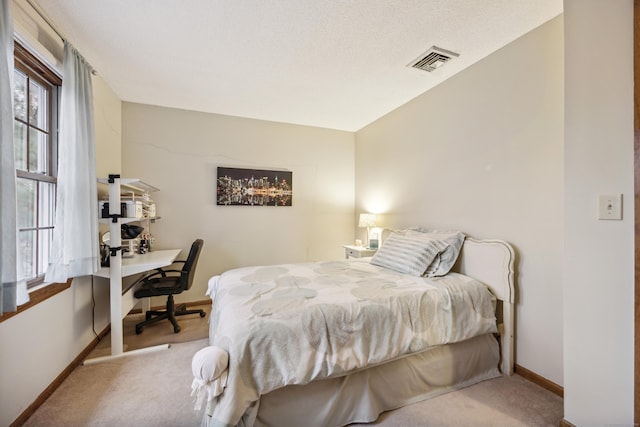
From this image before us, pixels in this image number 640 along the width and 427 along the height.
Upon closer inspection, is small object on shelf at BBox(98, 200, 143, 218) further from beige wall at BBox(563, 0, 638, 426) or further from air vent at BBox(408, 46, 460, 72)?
beige wall at BBox(563, 0, 638, 426)

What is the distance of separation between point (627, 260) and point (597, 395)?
0.68 metres

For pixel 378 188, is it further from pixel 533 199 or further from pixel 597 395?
pixel 597 395

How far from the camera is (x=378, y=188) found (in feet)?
12.0

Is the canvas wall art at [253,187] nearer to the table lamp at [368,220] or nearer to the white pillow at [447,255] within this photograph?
the table lamp at [368,220]

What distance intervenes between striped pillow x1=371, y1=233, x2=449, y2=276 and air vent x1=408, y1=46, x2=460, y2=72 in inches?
61.2

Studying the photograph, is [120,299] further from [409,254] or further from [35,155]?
[409,254]

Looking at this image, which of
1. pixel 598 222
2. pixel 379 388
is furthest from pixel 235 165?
pixel 598 222

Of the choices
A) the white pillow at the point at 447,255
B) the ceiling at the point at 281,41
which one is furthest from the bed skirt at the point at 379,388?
the ceiling at the point at 281,41

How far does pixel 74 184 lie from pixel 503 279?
328 centimetres

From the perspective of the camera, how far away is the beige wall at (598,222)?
118 cm

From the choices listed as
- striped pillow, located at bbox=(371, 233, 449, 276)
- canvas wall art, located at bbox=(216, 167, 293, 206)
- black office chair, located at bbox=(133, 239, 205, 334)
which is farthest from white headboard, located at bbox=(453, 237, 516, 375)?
black office chair, located at bbox=(133, 239, 205, 334)

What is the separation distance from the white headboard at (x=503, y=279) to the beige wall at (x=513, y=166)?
0.09 meters

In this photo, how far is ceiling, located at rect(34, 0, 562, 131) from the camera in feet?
5.49

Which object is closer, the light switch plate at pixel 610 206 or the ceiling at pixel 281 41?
the light switch plate at pixel 610 206
